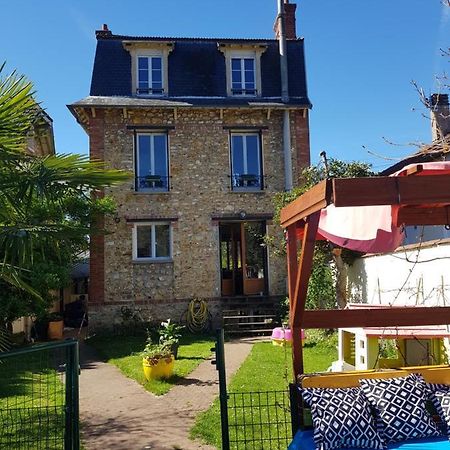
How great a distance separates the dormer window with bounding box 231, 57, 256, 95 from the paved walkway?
1005 cm

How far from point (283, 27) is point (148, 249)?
9014mm

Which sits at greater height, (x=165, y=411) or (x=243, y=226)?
(x=243, y=226)

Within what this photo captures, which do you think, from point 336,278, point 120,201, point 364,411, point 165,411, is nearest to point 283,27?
point 120,201

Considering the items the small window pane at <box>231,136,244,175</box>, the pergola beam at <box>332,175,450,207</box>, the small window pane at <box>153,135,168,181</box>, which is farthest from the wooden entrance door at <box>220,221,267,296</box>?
the pergola beam at <box>332,175,450,207</box>

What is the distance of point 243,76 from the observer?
1725 cm

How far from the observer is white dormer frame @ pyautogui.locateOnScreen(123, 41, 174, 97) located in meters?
16.8

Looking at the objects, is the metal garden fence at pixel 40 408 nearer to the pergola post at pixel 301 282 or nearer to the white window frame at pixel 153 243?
the pergola post at pixel 301 282

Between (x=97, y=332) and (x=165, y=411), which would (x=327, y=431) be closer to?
Result: (x=165, y=411)

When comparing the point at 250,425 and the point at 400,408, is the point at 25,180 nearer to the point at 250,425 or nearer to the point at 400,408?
the point at 250,425

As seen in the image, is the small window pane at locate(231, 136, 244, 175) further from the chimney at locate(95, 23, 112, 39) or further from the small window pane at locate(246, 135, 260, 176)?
the chimney at locate(95, 23, 112, 39)

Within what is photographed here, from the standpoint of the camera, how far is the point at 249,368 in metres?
9.16

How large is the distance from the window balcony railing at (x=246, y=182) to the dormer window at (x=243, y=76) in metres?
2.92

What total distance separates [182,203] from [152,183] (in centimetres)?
118

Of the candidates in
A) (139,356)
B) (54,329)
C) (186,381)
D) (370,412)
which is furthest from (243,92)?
(370,412)
